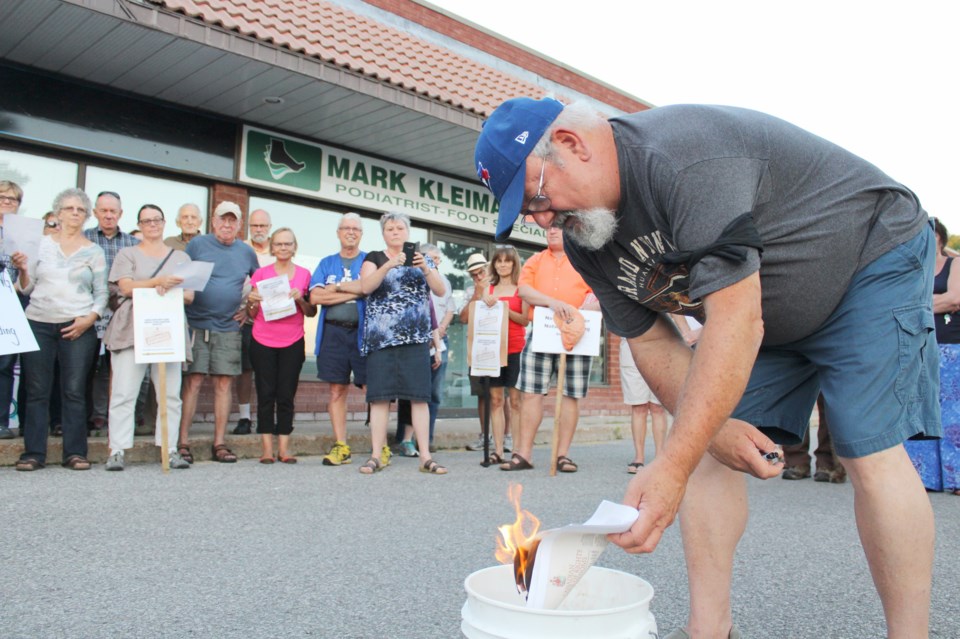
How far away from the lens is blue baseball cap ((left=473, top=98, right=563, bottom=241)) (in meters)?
1.96

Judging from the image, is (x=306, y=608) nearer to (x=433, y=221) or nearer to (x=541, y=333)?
(x=541, y=333)

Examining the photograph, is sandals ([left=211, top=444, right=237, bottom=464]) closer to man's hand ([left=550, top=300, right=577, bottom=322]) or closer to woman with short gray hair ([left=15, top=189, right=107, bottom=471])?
woman with short gray hair ([left=15, top=189, right=107, bottom=471])

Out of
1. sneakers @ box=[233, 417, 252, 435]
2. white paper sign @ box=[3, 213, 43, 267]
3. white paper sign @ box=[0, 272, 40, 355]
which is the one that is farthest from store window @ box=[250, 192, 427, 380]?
white paper sign @ box=[0, 272, 40, 355]

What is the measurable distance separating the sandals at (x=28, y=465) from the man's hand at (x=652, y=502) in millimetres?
5448

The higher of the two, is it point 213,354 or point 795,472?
point 213,354

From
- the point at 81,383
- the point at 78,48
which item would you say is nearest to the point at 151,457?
the point at 81,383

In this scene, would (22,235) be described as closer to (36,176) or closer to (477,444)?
(36,176)

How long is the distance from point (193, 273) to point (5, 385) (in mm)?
1645

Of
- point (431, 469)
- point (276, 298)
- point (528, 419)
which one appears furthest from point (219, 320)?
point (528, 419)

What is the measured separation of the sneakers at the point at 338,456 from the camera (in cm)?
687

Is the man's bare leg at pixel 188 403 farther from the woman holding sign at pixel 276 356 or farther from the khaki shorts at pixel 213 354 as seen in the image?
the woman holding sign at pixel 276 356

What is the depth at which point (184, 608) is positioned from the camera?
277 cm

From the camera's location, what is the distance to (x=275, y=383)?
7.01 meters

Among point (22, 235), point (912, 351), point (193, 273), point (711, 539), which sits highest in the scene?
point (22, 235)
